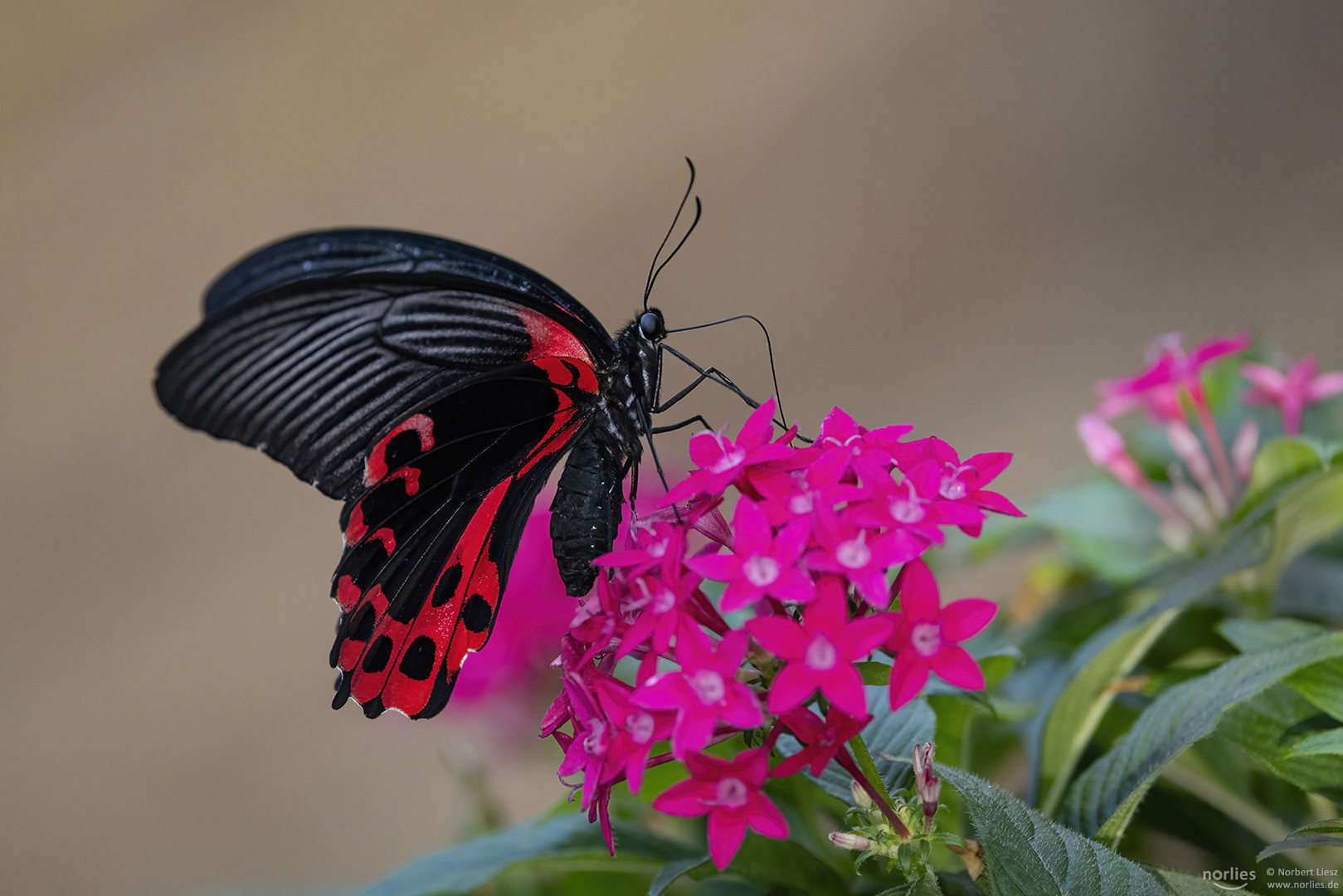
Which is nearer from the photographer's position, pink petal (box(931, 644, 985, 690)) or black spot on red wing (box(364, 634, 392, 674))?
pink petal (box(931, 644, 985, 690))

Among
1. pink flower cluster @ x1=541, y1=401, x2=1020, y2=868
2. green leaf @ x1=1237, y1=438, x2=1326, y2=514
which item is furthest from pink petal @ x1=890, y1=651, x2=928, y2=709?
green leaf @ x1=1237, y1=438, x2=1326, y2=514

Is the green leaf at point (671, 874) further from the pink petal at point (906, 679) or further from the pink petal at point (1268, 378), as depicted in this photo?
the pink petal at point (1268, 378)

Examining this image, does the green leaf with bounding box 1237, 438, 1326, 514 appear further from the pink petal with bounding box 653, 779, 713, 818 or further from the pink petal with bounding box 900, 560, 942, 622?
the pink petal with bounding box 653, 779, 713, 818

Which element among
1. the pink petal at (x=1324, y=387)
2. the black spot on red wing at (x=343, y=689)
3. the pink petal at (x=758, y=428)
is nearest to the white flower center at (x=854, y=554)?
the pink petal at (x=758, y=428)

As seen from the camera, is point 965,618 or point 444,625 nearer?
point 965,618

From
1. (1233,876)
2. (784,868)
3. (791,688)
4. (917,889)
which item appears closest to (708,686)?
(791,688)

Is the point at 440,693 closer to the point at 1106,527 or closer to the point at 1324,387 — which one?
the point at 1106,527

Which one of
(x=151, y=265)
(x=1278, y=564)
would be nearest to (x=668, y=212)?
(x=151, y=265)

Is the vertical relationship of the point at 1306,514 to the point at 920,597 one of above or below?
below
